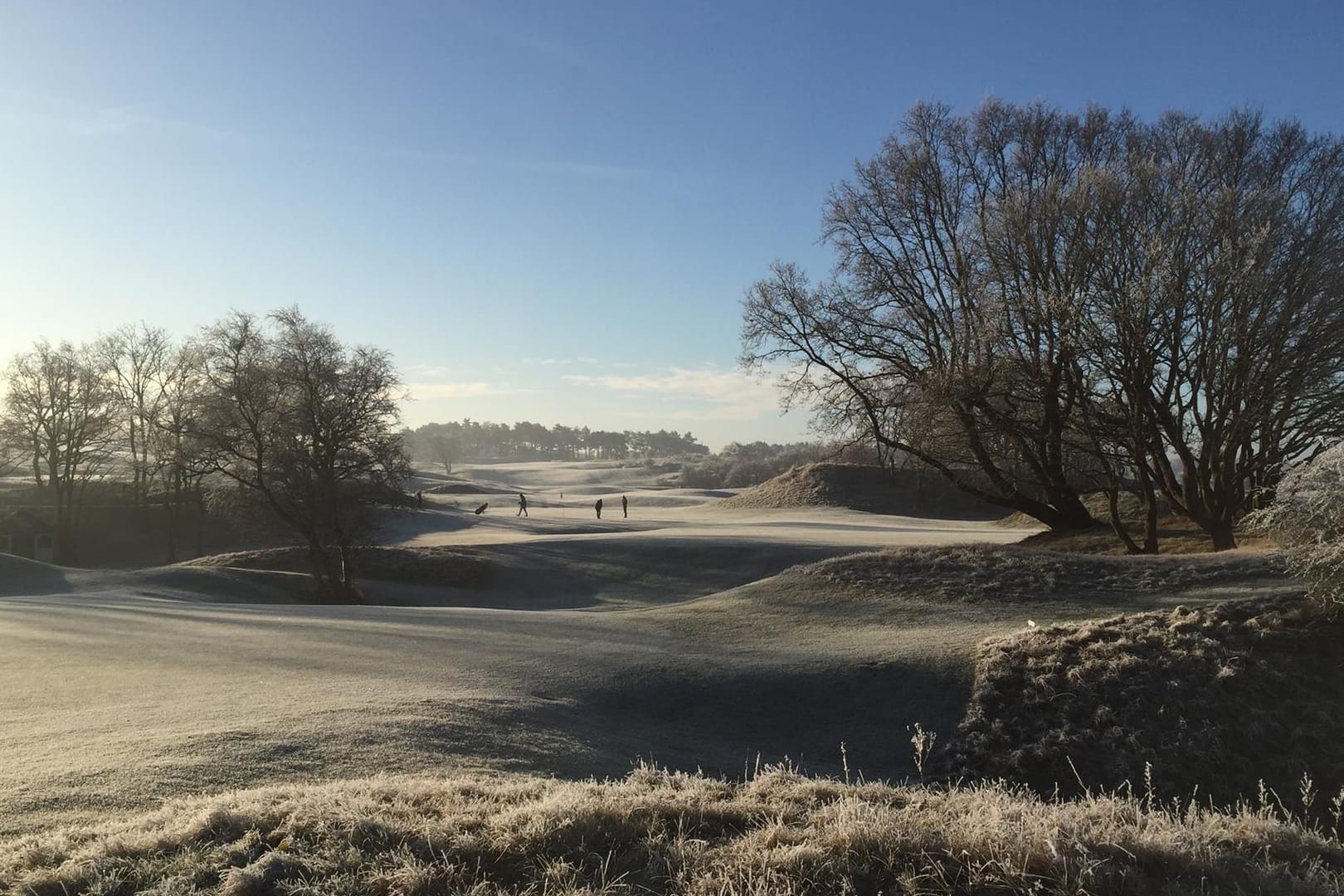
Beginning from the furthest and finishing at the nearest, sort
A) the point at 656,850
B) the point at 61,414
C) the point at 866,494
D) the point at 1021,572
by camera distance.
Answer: the point at 866,494
the point at 61,414
the point at 1021,572
the point at 656,850

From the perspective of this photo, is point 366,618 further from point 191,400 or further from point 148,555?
point 148,555

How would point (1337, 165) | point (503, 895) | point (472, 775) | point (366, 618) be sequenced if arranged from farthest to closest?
1. point (1337, 165)
2. point (366, 618)
3. point (472, 775)
4. point (503, 895)

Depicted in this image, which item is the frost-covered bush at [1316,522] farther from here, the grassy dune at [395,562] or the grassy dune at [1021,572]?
the grassy dune at [395,562]

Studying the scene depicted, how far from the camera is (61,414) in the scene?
45969mm

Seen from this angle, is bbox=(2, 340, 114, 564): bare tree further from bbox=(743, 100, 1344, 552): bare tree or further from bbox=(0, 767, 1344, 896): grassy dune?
bbox=(0, 767, 1344, 896): grassy dune

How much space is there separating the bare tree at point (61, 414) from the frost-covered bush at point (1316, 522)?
5157cm

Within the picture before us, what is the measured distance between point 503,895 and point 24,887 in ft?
7.54

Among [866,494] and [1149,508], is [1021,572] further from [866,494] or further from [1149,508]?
[866,494]

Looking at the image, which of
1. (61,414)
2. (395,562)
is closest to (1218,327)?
(395,562)

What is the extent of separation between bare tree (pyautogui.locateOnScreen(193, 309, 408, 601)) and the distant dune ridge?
3143 centimetres

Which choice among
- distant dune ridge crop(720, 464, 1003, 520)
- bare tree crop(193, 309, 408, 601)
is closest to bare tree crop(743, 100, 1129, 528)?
bare tree crop(193, 309, 408, 601)

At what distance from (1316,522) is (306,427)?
25.9 meters

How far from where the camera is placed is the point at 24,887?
4176mm

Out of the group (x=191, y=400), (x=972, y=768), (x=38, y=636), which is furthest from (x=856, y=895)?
(x=191, y=400)
